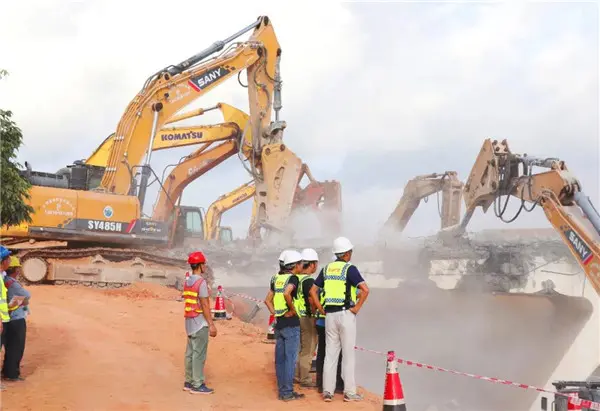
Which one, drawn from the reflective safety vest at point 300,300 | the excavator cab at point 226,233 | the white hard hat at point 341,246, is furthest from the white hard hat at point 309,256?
the excavator cab at point 226,233

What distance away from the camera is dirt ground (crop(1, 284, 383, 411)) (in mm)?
6680

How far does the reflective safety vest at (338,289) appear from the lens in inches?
275

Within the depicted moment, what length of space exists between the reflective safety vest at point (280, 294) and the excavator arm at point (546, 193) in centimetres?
698

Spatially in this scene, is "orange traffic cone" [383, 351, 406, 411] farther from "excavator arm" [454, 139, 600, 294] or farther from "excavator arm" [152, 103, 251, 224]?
"excavator arm" [152, 103, 251, 224]

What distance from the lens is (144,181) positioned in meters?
16.8

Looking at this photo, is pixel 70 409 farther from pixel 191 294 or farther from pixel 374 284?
pixel 374 284

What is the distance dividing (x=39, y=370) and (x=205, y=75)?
12.4 m

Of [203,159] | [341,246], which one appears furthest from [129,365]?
[203,159]

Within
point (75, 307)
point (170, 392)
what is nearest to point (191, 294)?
point (170, 392)

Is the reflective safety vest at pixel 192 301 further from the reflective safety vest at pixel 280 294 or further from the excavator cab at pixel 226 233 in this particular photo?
the excavator cab at pixel 226 233

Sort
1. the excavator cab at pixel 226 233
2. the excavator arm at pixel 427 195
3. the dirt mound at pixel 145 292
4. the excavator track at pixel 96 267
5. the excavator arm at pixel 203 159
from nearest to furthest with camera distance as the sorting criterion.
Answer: the dirt mound at pixel 145 292 → the excavator track at pixel 96 267 → the excavator arm at pixel 427 195 → the excavator arm at pixel 203 159 → the excavator cab at pixel 226 233

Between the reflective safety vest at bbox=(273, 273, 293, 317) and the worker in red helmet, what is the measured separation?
75 cm

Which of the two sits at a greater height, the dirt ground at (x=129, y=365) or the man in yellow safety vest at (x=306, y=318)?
the man in yellow safety vest at (x=306, y=318)

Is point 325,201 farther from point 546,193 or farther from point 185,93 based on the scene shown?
point 546,193
